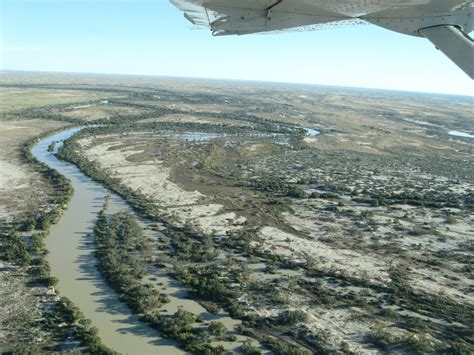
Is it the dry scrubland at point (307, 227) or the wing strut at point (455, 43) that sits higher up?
the wing strut at point (455, 43)

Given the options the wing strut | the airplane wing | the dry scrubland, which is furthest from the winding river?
the wing strut

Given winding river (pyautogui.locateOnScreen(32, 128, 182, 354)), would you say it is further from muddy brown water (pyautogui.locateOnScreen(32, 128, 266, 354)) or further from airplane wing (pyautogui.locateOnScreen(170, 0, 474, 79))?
airplane wing (pyautogui.locateOnScreen(170, 0, 474, 79))

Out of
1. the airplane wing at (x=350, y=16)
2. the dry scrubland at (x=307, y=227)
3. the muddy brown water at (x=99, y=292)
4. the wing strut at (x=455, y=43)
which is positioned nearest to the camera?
the airplane wing at (x=350, y=16)

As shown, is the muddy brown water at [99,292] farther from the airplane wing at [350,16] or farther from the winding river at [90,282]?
the airplane wing at [350,16]

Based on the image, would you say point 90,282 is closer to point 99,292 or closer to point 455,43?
point 99,292

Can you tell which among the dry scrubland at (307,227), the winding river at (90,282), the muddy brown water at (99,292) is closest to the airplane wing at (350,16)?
the dry scrubland at (307,227)

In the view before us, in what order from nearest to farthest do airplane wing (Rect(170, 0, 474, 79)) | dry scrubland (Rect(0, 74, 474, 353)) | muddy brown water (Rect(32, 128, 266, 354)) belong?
airplane wing (Rect(170, 0, 474, 79)) < muddy brown water (Rect(32, 128, 266, 354)) < dry scrubland (Rect(0, 74, 474, 353))

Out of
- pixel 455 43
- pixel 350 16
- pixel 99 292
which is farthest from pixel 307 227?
pixel 350 16

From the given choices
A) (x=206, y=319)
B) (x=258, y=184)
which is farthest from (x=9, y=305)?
(x=258, y=184)
